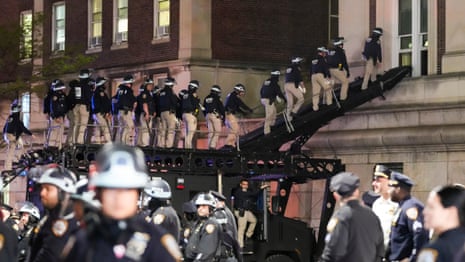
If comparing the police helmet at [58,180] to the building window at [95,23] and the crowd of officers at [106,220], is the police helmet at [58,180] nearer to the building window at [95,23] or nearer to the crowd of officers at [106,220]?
the crowd of officers at [106,220]

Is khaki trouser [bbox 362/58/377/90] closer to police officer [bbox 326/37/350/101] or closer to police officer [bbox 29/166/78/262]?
police officer [bbox 326/37/350/101]

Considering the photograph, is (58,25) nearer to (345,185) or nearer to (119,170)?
(345,185)

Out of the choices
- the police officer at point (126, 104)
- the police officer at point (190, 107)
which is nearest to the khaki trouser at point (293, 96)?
the police officer at point (190, 107)

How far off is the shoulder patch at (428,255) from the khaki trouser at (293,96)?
82.2ft

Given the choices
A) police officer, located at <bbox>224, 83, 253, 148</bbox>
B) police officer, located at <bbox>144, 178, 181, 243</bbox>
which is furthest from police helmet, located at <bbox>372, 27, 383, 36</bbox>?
police officer, located at <bbox>144, 178, 181, 243</bbox>

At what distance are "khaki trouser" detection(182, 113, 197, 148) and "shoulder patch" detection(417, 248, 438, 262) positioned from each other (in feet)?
77.8

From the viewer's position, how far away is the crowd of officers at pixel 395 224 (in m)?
8.46

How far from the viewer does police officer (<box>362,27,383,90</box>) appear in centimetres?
3447

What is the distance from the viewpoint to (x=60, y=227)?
975 centimetres

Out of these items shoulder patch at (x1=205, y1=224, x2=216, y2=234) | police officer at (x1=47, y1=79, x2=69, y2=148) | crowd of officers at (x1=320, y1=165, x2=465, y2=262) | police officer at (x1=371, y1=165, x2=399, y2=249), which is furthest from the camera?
police officer at (x1=47, y1=79, x2=69, y2=148)

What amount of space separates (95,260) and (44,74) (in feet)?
114

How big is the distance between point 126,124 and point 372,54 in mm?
7360

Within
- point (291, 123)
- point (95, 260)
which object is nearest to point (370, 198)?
point (95, 260)

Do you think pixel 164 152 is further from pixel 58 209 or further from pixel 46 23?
pixel 46 23
